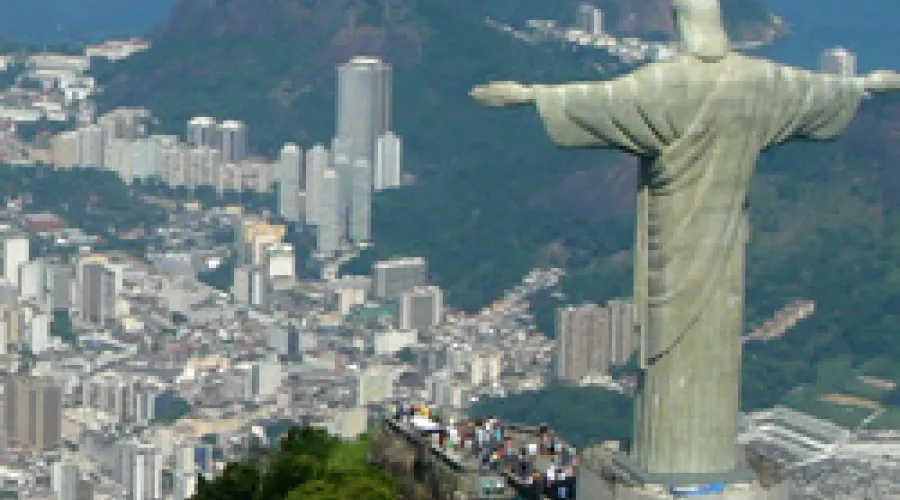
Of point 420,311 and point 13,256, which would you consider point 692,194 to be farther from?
point 13,256

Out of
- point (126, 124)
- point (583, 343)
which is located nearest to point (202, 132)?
point (126, 124)

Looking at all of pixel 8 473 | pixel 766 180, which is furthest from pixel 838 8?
pixel 8 473

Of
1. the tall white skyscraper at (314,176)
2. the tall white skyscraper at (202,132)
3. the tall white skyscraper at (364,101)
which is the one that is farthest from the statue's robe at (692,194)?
the tall white skyscraper at (202,132)

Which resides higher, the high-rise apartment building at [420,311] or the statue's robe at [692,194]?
the statue's robe at [692,194]

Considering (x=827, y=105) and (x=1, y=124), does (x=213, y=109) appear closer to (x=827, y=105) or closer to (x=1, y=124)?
(x=1, y=124)

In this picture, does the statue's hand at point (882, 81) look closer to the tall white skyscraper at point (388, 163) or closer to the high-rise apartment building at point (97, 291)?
the high-rise apartment building at point (97, 291)
